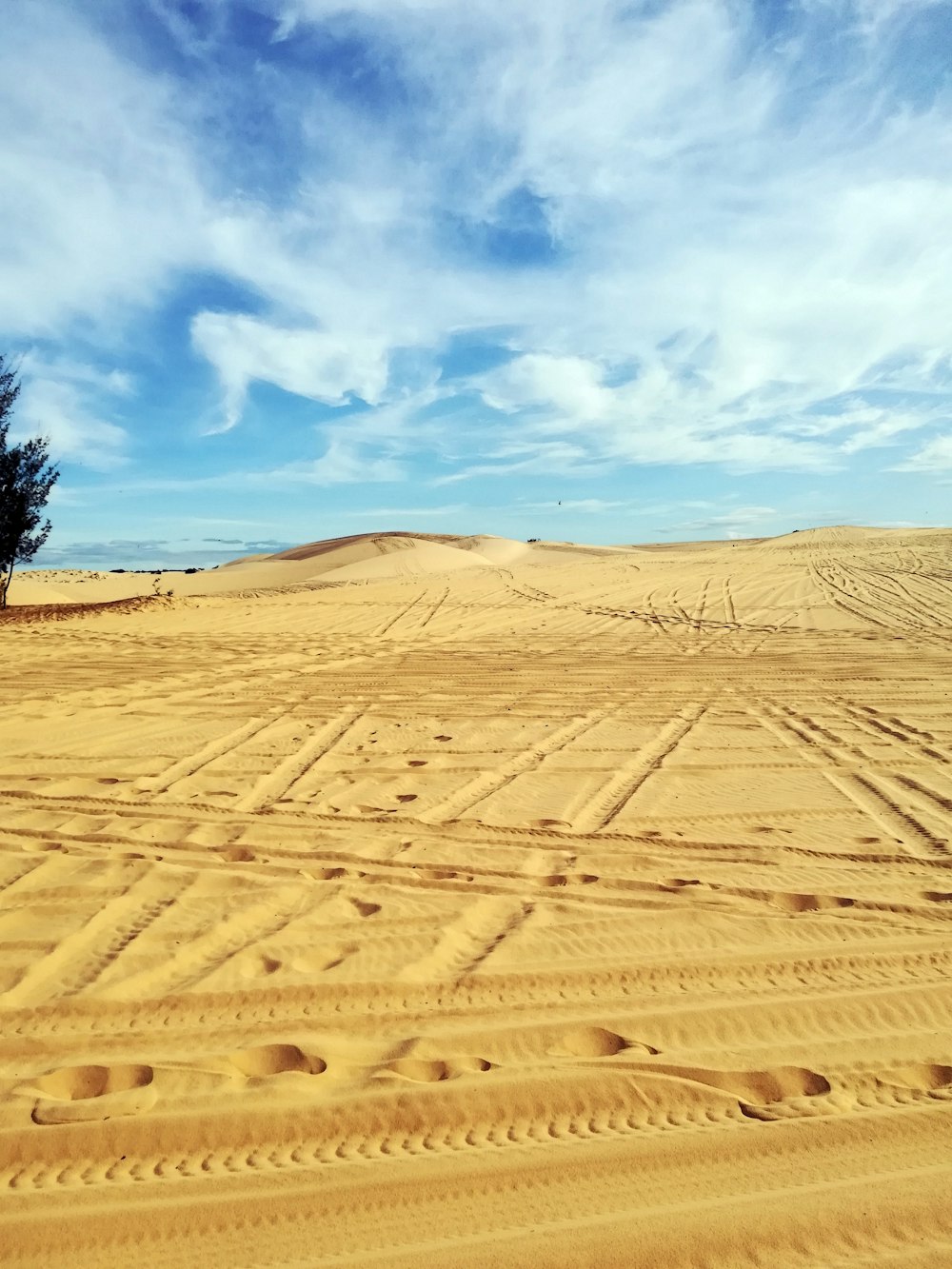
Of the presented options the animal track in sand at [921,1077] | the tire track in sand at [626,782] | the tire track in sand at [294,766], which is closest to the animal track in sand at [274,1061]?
the animal track in sand at [921,1077]

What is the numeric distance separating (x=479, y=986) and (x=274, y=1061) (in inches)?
30.5

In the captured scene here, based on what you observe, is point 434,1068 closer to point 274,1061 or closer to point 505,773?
point 274,1061

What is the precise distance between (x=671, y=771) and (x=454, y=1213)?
3.93m

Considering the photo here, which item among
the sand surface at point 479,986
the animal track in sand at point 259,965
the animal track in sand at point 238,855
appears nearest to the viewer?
the sand surface at point 479,986

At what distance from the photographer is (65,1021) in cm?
267

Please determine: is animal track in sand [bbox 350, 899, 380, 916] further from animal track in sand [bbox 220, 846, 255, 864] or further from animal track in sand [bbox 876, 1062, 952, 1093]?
animal track in sand [bbox 876, 1062, 952, 1093]

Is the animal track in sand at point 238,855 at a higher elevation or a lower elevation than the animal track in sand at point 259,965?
higher

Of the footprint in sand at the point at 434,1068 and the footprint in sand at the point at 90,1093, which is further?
the footprint in sand at the point at 434,1068

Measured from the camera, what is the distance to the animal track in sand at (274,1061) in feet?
7.98

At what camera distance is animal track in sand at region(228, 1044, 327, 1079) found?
2.43 metres

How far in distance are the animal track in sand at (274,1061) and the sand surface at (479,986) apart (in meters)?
0.02

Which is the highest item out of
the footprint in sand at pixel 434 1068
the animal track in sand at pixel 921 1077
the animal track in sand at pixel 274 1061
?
the animal track in sand at pixel 921 1077

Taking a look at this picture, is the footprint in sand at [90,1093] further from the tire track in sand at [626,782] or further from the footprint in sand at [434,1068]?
the tire track in sand at [626,782]

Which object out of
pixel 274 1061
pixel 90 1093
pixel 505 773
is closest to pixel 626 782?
pixel 505 773
